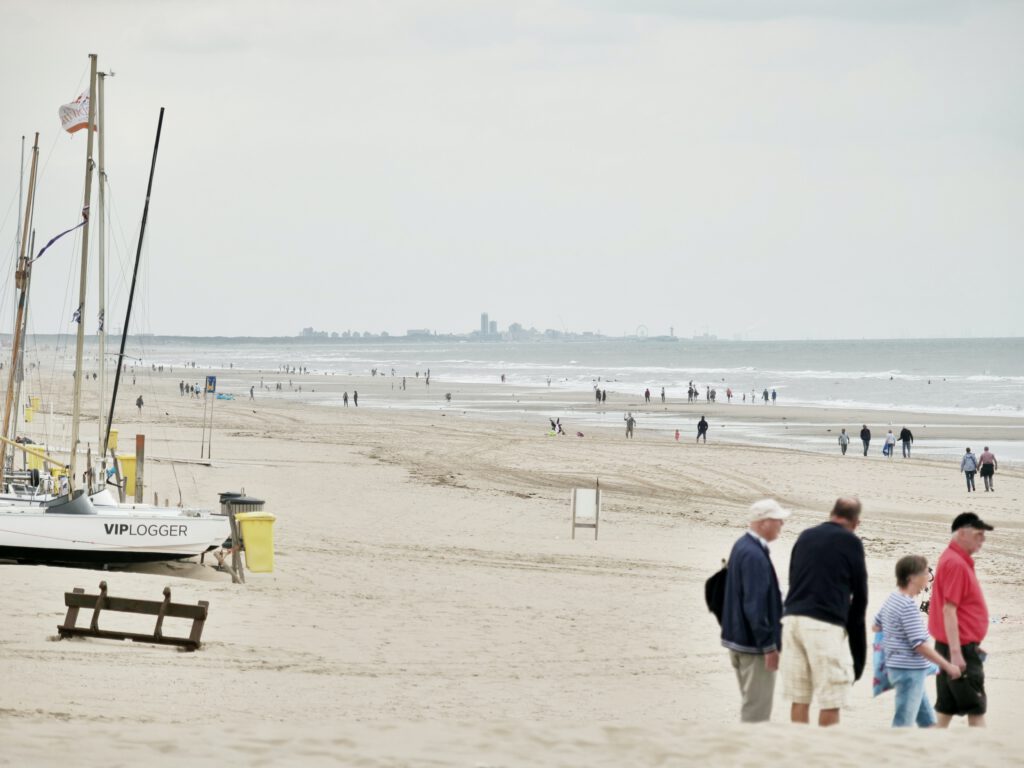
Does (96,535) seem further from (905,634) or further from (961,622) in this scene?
(961,622)

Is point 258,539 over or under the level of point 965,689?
under

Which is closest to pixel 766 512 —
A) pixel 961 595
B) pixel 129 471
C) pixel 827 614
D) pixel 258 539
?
pixel 827 614

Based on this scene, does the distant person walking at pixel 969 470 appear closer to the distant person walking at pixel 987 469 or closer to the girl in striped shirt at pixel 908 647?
the distant person walking at pixel 987 469

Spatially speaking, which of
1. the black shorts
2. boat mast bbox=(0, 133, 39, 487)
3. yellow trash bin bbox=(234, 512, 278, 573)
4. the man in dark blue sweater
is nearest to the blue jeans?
the black shorts

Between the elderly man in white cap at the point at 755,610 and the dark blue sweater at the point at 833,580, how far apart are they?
0.18 m

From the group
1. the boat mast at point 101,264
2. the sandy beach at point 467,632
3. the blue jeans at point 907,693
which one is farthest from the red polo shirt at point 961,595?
the boat mast at point 101,264

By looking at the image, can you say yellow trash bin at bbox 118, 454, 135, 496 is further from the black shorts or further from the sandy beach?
the black shorts

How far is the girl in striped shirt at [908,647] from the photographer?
8.05 m

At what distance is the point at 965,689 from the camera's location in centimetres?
810

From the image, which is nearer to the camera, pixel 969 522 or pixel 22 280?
pixel 969 522

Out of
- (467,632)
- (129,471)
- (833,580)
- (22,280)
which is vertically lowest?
(467,632)

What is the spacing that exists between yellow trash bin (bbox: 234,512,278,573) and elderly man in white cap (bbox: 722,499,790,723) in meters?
9.03

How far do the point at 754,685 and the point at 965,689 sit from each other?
1.51 m

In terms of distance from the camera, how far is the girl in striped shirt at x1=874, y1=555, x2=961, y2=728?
8.05 metres
